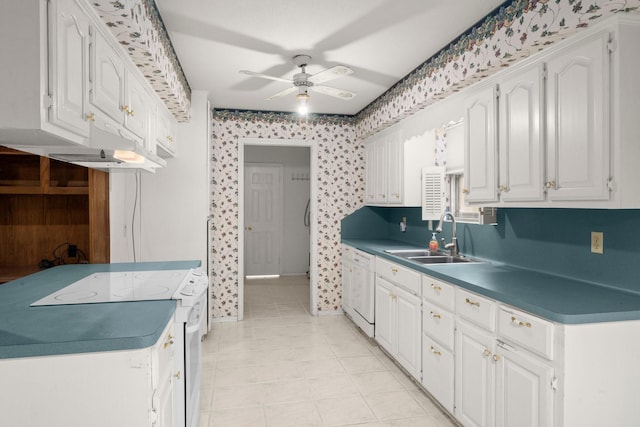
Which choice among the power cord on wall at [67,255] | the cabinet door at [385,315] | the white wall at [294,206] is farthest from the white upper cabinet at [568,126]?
the white wall at [294,206]

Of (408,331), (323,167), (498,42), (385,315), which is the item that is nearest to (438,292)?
(408,331)

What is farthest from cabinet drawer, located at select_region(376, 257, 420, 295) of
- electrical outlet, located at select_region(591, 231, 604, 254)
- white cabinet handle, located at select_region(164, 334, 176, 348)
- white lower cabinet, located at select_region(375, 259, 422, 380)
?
white cabinet handle, located at select_region(164, 334, 176, 348)

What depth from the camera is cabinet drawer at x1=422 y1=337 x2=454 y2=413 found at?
2449mm

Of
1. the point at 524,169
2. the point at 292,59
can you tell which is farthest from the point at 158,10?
the point at 524,169

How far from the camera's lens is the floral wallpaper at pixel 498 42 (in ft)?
5.79

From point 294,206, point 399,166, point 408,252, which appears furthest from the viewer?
point 294,206

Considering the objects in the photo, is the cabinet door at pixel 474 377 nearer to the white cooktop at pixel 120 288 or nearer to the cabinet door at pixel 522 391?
the cabinet door at pixel 522 391

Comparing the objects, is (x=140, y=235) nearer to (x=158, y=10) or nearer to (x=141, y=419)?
(x=158, y=10)

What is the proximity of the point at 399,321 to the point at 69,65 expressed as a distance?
2695mm

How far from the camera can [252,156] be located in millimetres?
7023

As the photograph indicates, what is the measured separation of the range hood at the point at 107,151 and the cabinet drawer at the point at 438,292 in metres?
1.86

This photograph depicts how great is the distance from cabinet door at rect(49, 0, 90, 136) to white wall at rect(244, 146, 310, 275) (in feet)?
18.1

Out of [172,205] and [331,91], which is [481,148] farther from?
[172,205]

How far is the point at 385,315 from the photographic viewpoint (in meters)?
3.50
